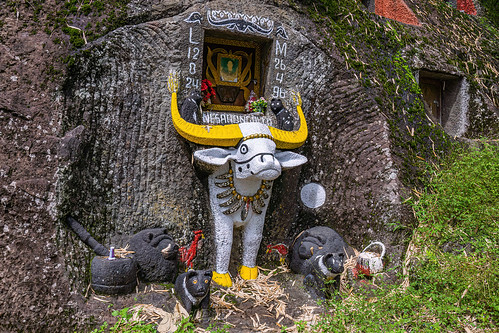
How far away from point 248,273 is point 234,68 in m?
2.31

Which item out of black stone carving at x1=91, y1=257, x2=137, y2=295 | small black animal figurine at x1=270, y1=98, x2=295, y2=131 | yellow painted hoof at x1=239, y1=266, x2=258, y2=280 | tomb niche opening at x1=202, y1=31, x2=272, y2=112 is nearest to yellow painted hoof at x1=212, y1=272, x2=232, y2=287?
yellow painted hoof at x1=239, y1=266, x2=258, y2=280

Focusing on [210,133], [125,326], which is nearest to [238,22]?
[210,133]

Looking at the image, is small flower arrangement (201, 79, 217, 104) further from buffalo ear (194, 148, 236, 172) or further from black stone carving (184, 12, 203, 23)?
buffalo ear (194, 148, 236, 172)

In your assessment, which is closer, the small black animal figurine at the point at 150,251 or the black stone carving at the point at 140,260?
the black stone carving at the point at 140,260

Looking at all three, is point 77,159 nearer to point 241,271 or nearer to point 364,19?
point 241,271

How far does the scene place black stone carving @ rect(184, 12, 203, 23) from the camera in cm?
427

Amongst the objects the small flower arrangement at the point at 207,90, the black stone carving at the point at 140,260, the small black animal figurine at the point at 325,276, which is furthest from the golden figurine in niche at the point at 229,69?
the small black animal figurine at the point at 325,276

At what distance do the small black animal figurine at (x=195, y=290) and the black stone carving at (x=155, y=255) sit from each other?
0.32 m

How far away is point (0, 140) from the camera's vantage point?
3404 mm

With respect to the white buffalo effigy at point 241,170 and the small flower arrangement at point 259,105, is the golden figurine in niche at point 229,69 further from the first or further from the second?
the white buffalo effigy at point 241,170

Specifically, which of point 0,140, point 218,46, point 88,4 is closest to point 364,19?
point 218,46

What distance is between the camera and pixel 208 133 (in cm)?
388

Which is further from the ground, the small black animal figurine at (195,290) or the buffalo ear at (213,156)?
the buffalo ear at (213,156)

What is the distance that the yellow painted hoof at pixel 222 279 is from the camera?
13.3 feet
